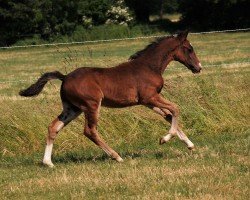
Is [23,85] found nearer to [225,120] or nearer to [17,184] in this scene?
[225,120]

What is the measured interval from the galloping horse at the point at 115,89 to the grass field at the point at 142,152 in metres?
0.55

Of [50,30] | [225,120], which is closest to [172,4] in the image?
[50,30]

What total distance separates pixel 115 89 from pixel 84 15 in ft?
152

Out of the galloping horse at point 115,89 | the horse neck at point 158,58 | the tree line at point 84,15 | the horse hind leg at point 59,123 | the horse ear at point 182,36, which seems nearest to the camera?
the galloping horse at point 115,89

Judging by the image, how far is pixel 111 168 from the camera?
9.34 metres

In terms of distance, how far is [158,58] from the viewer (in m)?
10.4

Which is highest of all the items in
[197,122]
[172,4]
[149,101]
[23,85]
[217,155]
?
[149,101]

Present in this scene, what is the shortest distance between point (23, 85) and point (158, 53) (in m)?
13.1

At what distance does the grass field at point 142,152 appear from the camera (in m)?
7.95

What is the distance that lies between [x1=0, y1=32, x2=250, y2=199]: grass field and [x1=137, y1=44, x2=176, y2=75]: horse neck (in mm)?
1365

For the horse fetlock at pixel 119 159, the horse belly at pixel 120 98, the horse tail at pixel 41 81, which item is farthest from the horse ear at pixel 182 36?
the horse fetlock at pixel 119 159

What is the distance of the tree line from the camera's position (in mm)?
49875

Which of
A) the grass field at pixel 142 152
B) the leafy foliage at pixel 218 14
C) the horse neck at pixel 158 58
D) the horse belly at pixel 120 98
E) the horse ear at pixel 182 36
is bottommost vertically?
A: the leafy foliage at pixel 218 14

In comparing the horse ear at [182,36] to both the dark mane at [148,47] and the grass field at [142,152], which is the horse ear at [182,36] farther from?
the grass field at [142,152]
